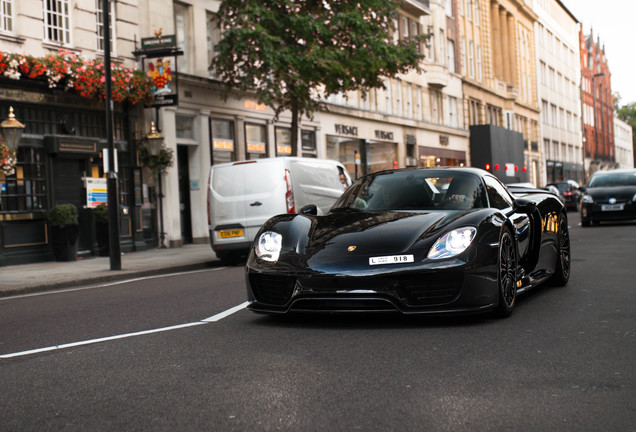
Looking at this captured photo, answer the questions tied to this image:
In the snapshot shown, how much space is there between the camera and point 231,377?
16.2 feet

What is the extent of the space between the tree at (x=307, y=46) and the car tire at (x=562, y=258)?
41.4 feet

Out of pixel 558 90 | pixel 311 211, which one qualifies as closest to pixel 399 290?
pixel 311 211

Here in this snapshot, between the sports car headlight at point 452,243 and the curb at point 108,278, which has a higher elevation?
the sports car headlight at point 452,243

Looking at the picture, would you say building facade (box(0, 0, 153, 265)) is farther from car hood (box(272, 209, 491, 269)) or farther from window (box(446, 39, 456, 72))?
window (box(446, 39, 456, 72))

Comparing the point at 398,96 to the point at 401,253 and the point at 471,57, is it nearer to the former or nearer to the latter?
the point at 471,57

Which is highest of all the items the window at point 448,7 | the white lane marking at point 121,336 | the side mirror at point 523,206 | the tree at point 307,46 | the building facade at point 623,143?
the window at point 448,7

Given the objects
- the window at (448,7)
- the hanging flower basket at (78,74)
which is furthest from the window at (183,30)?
the window at (448,7)

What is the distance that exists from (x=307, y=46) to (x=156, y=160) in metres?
4.96

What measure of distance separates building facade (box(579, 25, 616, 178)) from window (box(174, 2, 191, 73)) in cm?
7596

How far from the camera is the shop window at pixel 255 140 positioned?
28281 mm

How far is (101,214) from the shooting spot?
20.3 metres

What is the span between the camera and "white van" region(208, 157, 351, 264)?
16.8m

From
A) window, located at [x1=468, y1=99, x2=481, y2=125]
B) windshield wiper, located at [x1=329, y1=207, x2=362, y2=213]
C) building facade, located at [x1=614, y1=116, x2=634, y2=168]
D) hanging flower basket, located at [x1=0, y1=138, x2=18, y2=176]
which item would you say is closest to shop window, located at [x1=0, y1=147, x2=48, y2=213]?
hanging flower basket, located at [x1=0, y1=138, x2=18, y2=176]

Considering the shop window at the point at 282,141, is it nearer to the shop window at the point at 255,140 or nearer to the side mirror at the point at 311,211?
the shop window at the point at 255,140
